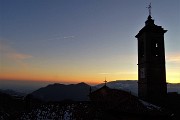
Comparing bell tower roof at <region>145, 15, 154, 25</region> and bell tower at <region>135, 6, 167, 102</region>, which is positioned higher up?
bell tower roof at <region>145, 15, 154, 25</region>

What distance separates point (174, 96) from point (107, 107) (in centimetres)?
1139

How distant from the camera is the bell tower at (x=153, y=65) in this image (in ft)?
87.5

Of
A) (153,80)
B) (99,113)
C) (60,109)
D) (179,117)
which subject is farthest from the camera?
(153,80)

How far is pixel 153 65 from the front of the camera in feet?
88.4

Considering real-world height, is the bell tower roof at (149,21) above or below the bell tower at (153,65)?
above

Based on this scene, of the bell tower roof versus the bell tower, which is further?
the bell tower roof

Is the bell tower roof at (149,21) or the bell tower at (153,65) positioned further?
the bell tower roof at (149,21)

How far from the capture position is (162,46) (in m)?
27.6

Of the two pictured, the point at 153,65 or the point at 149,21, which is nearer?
the point at 153,65

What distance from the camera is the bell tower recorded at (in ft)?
87.5

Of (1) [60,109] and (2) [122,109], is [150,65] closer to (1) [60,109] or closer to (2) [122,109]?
(2) [122,109]

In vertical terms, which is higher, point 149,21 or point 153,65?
point 149,21

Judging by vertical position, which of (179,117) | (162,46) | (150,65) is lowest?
(179,117)

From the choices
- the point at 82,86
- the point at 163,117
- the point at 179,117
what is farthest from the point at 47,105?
the point at 82,86
